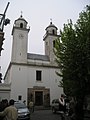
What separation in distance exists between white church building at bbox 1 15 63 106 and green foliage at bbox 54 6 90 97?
18.5 meters

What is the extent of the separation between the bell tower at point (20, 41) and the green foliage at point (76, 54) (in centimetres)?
1966

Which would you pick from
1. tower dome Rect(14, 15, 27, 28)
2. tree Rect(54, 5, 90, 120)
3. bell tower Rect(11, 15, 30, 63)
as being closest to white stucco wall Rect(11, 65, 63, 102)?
bell tower Rect(11, 15, 30, 63)

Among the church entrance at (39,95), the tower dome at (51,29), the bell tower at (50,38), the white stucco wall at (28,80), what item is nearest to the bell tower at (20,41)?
the white stucco wall at (28,80)

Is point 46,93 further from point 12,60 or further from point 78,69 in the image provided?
point 78,69

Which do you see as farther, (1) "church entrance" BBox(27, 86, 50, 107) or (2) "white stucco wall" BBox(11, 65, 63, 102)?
(1) "church entrance" BBox(27, 86, 50, 107)

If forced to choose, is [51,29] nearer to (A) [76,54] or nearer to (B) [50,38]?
(B) [50,38]

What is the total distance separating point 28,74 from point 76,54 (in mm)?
22257

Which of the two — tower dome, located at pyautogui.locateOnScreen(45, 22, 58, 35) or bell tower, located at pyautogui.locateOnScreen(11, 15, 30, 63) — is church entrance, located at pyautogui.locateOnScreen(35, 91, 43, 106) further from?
tower dome, located at pyautogui.locateOnScreen(45, 22, 58, 35)

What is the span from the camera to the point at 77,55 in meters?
15.3

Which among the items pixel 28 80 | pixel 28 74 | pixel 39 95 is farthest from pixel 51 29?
pixel 39 95

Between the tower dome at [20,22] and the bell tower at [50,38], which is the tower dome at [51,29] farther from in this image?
the tower dome at [20,22]

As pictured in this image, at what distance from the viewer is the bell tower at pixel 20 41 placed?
120 ft

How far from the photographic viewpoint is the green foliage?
1519 cm

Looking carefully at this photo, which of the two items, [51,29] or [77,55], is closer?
[77,55]
